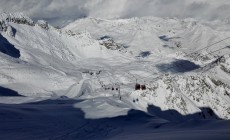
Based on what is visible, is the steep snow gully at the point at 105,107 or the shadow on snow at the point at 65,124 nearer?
the steep snow gully at the point at 105,107

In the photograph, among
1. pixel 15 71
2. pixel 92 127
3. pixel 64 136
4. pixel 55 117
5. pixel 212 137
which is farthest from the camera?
pixel 15 71

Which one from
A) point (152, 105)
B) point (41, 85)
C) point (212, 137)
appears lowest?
point (212, 137)

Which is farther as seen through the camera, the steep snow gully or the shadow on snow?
the shadow on snow

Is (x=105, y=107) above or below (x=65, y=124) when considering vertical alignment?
above

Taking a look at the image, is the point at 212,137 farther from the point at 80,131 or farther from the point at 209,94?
the point at 209,94

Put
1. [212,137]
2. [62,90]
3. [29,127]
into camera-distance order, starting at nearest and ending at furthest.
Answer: [212,137]
[29,127]
[62,90]

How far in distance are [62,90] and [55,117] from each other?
105865mm

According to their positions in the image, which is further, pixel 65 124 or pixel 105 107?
pixel 105 107

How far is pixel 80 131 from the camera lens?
31.8 metres

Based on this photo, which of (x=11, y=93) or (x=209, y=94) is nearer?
(x=11, y=93)

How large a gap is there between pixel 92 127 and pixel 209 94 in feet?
510

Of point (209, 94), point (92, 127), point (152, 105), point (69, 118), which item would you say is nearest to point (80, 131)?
point (92, 127)

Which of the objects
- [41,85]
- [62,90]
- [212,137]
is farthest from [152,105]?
[212,137]

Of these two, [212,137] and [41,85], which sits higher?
[41,85]
